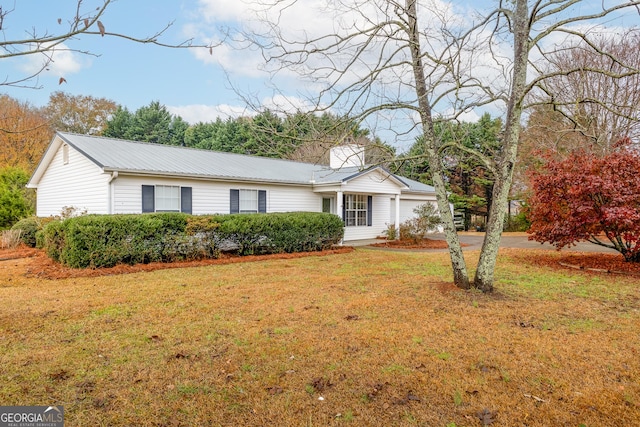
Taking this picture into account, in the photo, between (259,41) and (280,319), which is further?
(259,41)

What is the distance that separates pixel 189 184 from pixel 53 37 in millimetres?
10876

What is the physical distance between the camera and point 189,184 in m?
13.1

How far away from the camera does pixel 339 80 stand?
6.63 m

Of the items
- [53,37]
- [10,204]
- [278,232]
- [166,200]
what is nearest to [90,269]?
[166,200]

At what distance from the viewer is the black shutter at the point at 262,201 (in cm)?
1514

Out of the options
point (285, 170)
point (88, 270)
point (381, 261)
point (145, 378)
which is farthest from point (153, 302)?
point (285, 170)

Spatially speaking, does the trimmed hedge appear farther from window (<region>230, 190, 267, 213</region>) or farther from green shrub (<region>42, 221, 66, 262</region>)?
window (<region>230, 190, 267, 213</region>)

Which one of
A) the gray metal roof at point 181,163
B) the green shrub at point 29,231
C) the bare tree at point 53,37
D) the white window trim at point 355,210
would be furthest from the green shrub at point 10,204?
the bare tree at point 53,37

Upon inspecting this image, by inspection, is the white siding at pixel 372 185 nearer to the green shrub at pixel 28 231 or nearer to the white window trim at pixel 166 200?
the white window trim at pixel 166 200

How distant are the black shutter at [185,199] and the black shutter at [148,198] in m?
0.93

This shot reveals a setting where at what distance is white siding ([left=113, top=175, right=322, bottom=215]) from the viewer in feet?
38.6

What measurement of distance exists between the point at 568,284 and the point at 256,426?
24.9ft

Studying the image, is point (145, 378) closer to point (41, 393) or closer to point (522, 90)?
point (41, 393)

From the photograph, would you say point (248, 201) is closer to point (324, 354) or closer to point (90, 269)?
point (90, 269)
